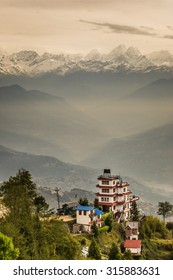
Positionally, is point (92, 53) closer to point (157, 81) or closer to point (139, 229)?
point (157, 81)

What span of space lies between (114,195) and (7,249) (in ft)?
6.82

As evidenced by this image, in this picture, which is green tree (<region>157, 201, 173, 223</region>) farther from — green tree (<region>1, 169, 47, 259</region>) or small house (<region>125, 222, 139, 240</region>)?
green tree (<region>1, 169, 47, 259</region>)

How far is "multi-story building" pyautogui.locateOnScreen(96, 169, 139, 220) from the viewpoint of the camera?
25.1 feet

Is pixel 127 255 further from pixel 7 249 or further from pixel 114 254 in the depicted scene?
pixel 7 249

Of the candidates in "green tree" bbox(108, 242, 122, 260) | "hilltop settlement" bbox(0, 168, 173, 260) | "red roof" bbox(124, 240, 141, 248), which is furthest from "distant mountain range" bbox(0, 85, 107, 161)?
"green tree" bbox(108, 242, 122, 260)

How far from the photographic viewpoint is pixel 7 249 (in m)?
5.95

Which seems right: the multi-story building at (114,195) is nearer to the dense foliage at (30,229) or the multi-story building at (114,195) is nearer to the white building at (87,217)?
the white building at (87,217)

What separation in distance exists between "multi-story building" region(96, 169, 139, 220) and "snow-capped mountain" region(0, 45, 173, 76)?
3.84 feet

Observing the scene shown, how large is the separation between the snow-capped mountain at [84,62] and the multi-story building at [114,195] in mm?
1170

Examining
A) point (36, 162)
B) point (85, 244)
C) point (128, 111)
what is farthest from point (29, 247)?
point (128, 111)

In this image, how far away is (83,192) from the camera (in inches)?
307

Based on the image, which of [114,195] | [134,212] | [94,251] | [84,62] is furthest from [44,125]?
[94,251]

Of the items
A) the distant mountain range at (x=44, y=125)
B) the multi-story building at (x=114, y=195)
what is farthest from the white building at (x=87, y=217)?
the distant mountain range at (x=44, y=125)
